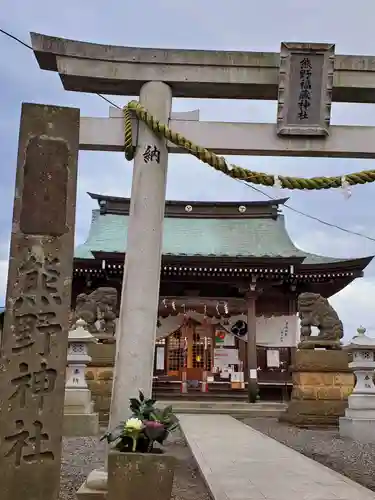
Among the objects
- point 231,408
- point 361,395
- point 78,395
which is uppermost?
point 361,395

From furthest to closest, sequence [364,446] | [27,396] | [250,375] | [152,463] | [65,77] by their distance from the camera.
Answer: [250,375], [364,446], [65,77], [27,396], [152,463]

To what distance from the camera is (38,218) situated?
4.43 m

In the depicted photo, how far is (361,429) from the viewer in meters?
Result: 10.5

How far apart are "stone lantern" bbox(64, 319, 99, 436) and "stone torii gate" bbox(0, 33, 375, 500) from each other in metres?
6.28

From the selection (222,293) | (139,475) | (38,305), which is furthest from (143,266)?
(222,293)

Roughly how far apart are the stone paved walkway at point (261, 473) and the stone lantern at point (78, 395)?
7.61 feet

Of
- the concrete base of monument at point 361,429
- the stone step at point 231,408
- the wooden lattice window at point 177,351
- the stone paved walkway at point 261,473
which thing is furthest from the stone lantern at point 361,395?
the wooden lattice window at point 177,351

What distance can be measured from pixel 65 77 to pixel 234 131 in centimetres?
189

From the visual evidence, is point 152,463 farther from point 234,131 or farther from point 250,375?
point 250,375

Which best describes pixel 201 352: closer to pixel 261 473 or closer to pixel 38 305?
pixel 261 473

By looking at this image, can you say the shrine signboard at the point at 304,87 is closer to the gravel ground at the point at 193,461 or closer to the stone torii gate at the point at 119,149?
the stone torii gate at the point at 119,149

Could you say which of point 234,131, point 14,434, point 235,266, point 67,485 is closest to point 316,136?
point 234,131

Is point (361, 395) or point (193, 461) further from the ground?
point (361, 395)

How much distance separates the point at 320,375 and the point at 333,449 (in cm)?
352
